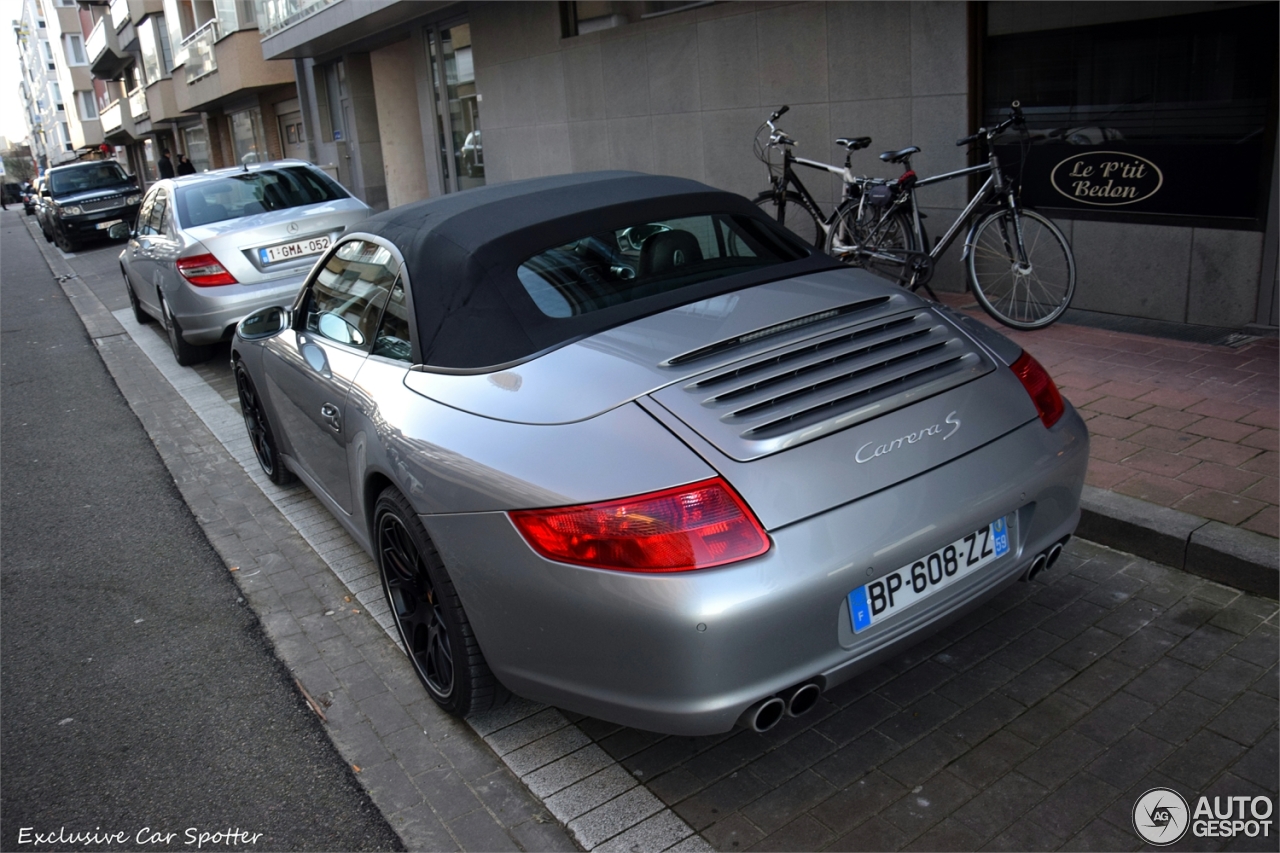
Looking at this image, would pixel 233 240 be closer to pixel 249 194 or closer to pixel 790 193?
pixel 249 194

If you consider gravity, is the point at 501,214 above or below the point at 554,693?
above

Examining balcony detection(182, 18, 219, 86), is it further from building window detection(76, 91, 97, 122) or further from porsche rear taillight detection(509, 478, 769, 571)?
building window detection(76, 91, 97, 122)

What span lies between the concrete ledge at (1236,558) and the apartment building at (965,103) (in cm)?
307

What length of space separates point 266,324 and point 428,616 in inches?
89.5

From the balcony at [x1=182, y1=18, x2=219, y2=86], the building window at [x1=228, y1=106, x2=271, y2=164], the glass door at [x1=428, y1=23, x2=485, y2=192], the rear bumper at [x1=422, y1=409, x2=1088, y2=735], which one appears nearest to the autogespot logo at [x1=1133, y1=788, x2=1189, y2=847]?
the rear bumper at [x1=422, y1=409, x2=1088, y2=735]

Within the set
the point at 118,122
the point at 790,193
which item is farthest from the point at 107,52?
the point at 790,193

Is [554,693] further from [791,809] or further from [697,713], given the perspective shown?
[791,809]

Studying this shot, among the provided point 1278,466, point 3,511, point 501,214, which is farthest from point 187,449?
point 1278,466

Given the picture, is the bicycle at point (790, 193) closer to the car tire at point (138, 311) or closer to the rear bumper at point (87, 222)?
the car tire at point (138, 311)

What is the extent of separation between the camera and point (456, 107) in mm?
16000

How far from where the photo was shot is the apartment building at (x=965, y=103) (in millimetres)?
6172

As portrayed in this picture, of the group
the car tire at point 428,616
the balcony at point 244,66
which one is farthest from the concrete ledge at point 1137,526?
the balcony at point 244,66

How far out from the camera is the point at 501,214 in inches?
139

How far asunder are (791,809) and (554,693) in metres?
0.69
